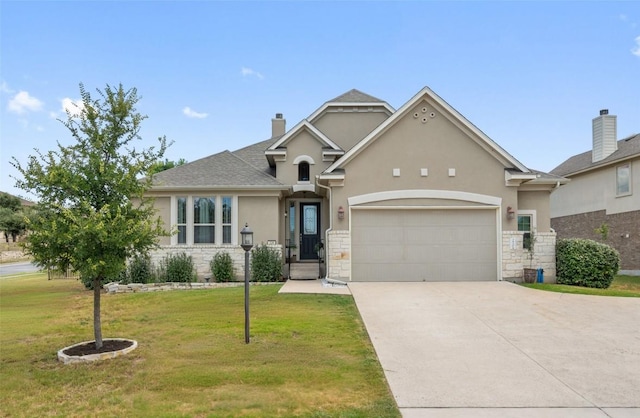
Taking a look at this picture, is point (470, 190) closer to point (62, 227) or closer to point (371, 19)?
point (371, 19)

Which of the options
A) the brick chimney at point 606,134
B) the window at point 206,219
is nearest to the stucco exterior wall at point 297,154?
the window at point 206,219

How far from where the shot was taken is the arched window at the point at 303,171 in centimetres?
1697

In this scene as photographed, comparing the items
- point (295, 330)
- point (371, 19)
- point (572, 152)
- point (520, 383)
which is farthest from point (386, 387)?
point (572, 152)

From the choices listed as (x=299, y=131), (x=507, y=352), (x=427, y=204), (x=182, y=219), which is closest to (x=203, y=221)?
Result: (x=182, y=219)

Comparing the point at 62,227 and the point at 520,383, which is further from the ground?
the point at 62,227

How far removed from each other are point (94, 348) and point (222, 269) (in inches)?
314

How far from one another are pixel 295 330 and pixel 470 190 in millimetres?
8827

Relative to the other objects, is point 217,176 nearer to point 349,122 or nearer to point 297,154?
point 297,154

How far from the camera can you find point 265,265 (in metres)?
A: 15.1

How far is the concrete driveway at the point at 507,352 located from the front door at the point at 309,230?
6.16 metres

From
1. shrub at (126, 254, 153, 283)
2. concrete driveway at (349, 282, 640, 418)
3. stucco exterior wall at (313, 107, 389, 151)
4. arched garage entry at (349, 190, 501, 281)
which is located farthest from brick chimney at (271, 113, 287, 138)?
concrete driveway at (349, 282, 640, 418)

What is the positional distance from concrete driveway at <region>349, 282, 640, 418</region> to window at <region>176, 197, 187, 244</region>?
24.6ft

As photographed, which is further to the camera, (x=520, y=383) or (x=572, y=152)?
(x=572, y=152)

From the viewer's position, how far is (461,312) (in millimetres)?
9609
